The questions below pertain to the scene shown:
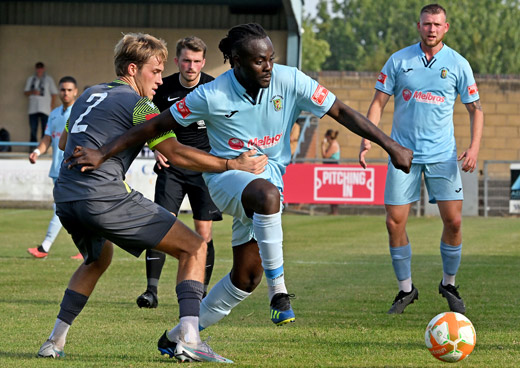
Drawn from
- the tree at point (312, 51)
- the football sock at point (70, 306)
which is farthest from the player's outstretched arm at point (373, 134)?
the tree at point (312, 51)

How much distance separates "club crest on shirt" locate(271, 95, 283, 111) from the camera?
569 centimetres

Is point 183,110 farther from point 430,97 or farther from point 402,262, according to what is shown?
point 402,262

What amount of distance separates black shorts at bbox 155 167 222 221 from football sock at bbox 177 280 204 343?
9.81ft

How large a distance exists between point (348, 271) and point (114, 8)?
71.2ft

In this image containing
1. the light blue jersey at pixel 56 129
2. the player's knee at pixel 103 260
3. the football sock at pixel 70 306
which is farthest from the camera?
the light blue jersey at pixel 56 129

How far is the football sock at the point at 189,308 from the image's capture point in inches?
211

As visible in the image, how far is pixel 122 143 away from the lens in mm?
5355

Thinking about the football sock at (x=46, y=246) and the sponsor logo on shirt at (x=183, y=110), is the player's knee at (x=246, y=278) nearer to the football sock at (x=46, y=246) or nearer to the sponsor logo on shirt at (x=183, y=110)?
the sponsor logo on shirt at (x=183, y=110)

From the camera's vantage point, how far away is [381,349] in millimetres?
5910

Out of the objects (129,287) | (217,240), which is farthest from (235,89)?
(217,240)

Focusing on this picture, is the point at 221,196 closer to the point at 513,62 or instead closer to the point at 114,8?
the point at 114,8

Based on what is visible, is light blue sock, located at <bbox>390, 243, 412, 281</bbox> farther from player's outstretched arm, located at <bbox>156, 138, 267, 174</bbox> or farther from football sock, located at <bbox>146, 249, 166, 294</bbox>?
player's outstretched arm, located at <bbox>156, 138, 267, 174</bbox>

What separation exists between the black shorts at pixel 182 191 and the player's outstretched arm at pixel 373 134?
2933 mm

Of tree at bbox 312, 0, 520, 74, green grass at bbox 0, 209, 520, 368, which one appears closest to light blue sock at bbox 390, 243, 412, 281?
green grass at bbox 0, 209, 520, 368
